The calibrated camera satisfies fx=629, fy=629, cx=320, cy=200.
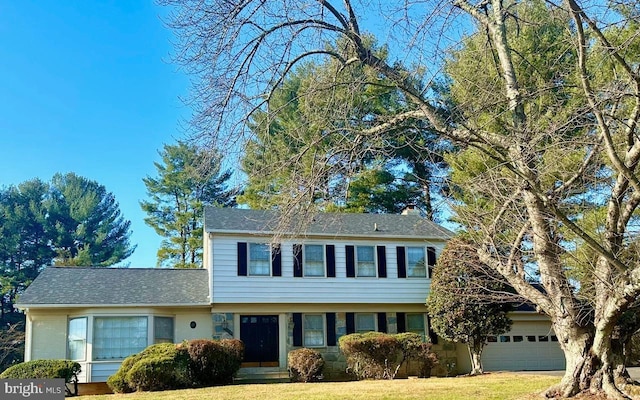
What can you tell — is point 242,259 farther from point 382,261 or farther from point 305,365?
point 382,261

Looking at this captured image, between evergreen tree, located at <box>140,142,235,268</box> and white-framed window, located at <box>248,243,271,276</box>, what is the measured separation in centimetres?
1320

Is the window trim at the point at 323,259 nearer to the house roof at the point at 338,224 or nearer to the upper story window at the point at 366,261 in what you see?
the house roof at the point at 338,224

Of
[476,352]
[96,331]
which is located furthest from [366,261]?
[96,331]

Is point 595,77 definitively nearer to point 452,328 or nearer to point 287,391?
point 287,391

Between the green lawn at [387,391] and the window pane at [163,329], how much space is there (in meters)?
5.15

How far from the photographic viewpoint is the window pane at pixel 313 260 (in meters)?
20.1

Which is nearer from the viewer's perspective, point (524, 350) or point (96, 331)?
point (96, 331)

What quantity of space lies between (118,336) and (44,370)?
3.12 meters

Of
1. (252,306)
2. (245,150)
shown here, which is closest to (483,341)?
(252,306)

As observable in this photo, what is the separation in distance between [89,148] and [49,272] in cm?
1147

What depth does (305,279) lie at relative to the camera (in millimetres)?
19922

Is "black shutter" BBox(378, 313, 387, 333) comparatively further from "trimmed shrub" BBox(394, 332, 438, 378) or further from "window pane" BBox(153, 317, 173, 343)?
"window pane" BBox(153, 317, 173, 343)

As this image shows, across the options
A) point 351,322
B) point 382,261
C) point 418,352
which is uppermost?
point 382,261

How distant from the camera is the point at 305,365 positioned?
18062mm
